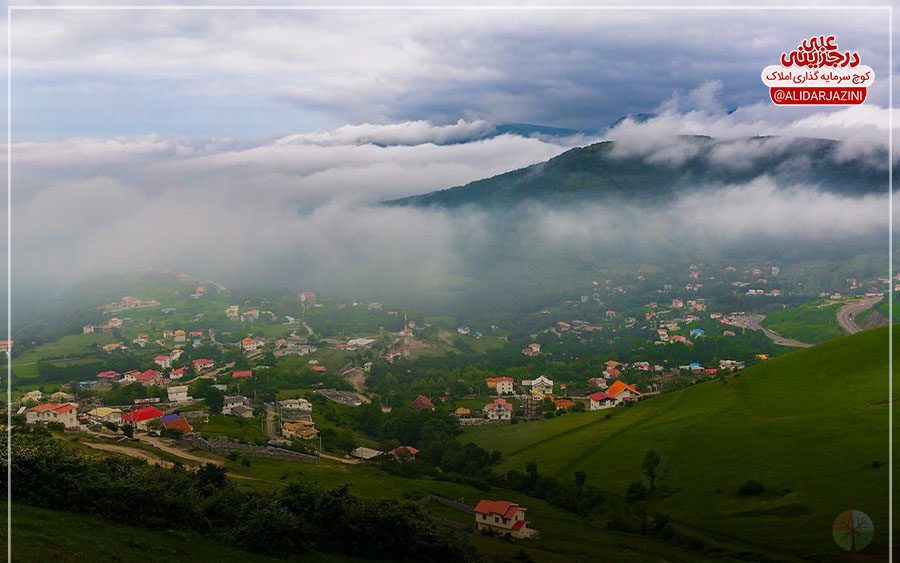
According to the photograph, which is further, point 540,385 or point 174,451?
point 540,385

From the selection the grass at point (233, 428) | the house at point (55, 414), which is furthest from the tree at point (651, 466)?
the house at point (55, 414)

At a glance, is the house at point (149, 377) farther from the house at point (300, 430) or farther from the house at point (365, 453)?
the house at point (365, 453)

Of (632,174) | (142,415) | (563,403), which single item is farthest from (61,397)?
(632,174)

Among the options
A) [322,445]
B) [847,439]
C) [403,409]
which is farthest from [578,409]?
[847,439]

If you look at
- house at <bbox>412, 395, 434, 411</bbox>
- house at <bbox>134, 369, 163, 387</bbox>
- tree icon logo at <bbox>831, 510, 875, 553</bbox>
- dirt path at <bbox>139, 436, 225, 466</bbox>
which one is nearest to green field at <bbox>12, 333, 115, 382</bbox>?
house at <bbox>134, 369, 163, 387</bbox>

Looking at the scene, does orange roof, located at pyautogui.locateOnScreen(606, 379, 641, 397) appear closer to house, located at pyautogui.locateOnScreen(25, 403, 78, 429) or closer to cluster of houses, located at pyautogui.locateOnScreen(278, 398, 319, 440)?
cluster of houses, located at pyautogui.locateOnScreen(278, 398, 319, 440)

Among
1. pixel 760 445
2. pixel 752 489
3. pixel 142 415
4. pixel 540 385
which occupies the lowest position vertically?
pixel 540 385

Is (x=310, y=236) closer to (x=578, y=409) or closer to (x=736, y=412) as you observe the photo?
(x=578, y=409)

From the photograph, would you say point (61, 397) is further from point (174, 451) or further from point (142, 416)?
point (174, 451)
